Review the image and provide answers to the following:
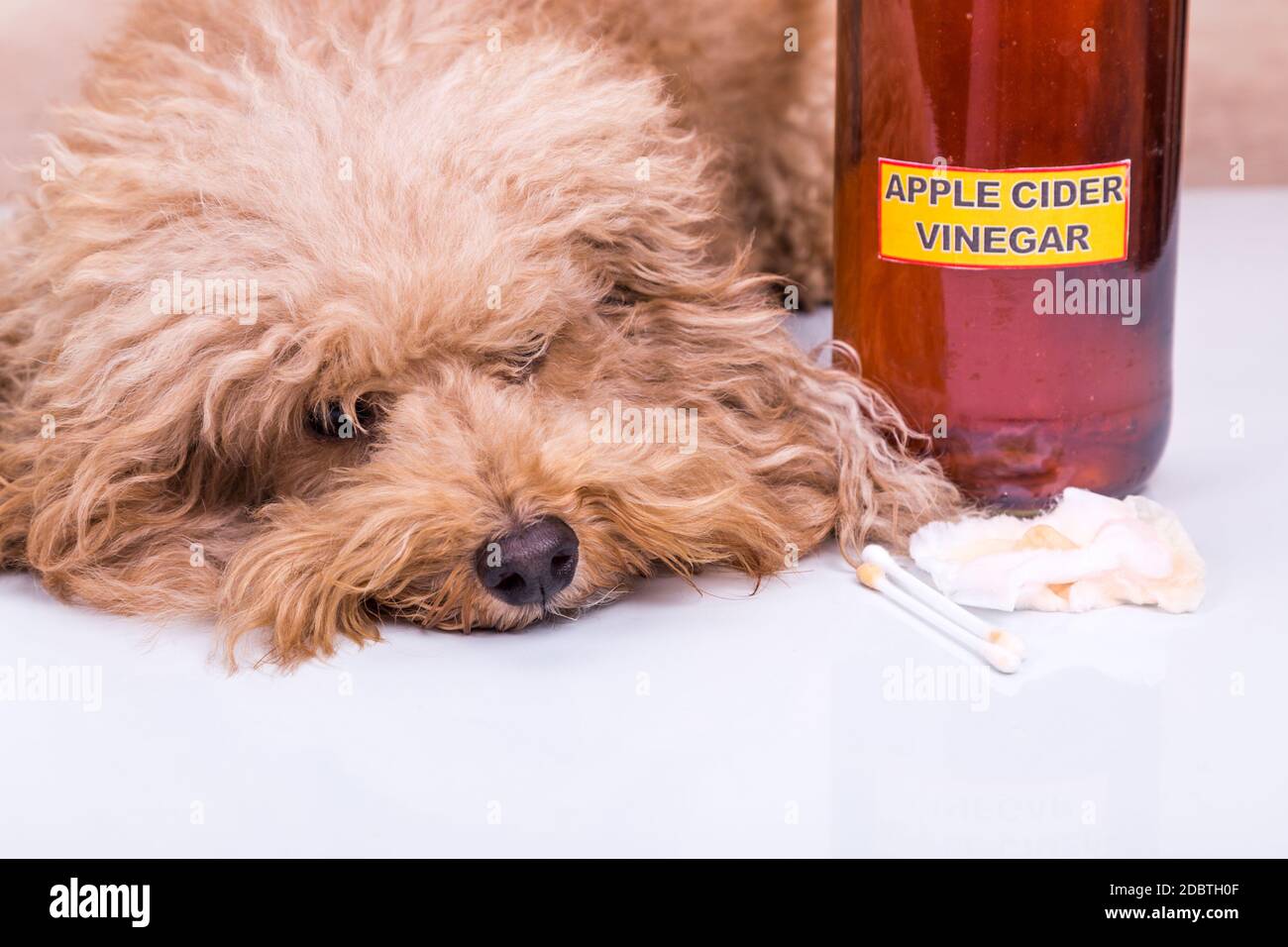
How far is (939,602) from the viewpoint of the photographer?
61.6 inches

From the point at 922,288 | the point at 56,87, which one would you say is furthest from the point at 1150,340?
the point at 56,87

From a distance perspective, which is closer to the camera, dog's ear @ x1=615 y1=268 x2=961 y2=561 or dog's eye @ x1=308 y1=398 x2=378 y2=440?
dog's eye @ x1=308 y1=398 x2=378 y2=440

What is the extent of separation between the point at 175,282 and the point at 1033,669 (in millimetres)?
826

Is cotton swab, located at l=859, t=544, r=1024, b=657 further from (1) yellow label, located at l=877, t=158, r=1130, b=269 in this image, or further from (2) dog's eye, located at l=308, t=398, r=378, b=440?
(2) dog's eye, located at l=308, t=398, r=378, b=440

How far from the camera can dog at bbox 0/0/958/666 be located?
1501 mm

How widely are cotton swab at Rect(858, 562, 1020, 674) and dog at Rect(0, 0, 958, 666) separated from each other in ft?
0.30

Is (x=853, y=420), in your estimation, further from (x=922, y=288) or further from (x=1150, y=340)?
(x=1150, y=340)

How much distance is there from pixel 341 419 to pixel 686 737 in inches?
18.1

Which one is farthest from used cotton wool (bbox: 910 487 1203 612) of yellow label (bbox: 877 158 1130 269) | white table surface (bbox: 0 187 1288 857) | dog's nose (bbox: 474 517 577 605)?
dog's nose (bbox: 474 517 577 605)
